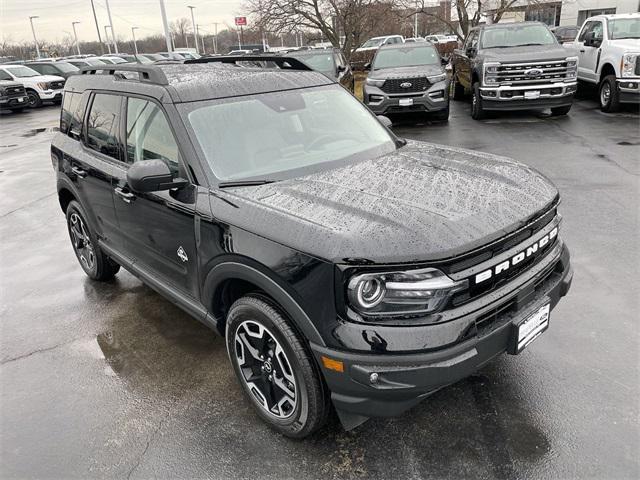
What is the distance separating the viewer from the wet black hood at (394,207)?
2.26m

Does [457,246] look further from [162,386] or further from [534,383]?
[162,386]

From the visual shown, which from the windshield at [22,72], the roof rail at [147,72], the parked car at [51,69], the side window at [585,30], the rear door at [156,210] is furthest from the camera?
the parked car at [51,69]

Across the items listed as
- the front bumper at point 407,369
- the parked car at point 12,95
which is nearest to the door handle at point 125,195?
the front bumper at point 407,369

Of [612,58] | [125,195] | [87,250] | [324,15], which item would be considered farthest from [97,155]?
[324,15]

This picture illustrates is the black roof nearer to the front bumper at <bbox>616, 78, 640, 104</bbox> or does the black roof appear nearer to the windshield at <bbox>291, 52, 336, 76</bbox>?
Result: the front bumper at <bbox>616, 78, 640, 104</bbox>

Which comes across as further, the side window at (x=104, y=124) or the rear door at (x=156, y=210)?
the side window at (x=104, y=124)

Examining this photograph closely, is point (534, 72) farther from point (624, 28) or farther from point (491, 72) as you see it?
point (624, 28)

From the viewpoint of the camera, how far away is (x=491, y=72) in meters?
10.7

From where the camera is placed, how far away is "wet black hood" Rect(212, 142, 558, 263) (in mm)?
2265

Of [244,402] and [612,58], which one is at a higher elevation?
[612,58]

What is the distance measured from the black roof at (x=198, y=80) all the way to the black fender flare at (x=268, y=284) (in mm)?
1193

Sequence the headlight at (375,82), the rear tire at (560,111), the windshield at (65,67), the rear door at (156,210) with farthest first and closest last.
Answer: the windshield at (65,67) < the rear tire at (560,111) < the headlight at (375,82) < the rear door at (156,210)

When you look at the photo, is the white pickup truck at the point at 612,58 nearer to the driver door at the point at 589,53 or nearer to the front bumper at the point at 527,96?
the driver door at the point at 589,53

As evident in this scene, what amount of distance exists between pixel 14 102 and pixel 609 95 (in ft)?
70.1
